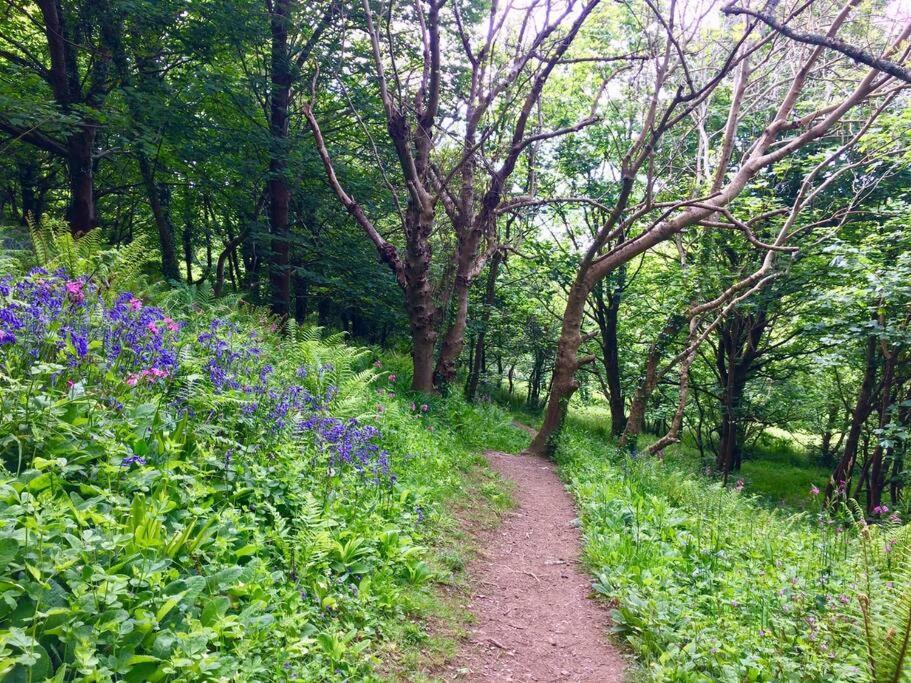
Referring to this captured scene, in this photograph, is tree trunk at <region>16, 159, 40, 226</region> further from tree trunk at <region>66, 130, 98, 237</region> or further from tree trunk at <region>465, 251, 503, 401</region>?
tree trunk at <region>465, 251, 503, 401</region>

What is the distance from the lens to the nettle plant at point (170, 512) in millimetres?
2014

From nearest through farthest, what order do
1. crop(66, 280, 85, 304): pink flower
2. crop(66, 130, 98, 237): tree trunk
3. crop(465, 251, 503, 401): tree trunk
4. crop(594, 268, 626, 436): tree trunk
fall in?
crop(66, 280, 85, 304): pink flower, crop(66, 130, 98, 237): tree trunk, crop(465, 251, 503, 401): tree trunk, crop(594, 268, 626, 436): tree trunk

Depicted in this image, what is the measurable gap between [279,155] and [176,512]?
8.68 metres

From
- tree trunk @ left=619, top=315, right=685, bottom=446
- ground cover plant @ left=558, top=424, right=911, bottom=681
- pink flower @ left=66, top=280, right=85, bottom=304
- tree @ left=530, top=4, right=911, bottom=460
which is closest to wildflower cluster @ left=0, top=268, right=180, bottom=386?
pink flower @ left=66, top=280, right=85, bottom=304

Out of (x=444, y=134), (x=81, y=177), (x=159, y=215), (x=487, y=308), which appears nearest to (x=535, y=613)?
(x=444, y=134)

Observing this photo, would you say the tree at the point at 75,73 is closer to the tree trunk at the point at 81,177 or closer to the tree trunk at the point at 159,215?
the tree trunk at the point at 81,177

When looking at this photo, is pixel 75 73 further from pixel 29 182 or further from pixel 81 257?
pixel 29 182

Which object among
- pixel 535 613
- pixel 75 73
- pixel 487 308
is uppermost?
pixel 75 73

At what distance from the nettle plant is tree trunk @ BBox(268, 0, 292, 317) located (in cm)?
625

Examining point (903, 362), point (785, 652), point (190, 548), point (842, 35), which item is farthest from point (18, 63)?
point (903, 362)

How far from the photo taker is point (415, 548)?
4.12 metres

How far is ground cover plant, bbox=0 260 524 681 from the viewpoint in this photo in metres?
2.02

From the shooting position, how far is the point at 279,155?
32.7 feet

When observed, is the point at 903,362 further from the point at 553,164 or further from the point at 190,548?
the point at 190,548
